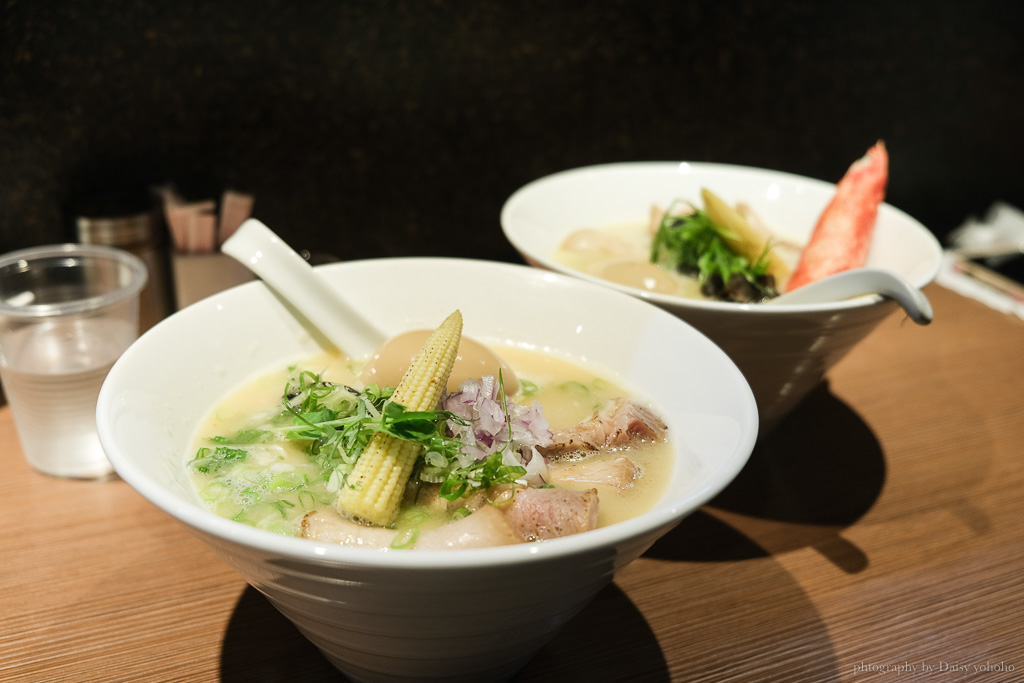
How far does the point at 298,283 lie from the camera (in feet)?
3.45

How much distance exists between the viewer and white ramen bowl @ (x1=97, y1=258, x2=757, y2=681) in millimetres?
578

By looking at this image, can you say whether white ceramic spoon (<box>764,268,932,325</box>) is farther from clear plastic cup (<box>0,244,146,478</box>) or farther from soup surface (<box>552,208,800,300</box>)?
clear plastic cup (<box>0,244,146,478</box>)

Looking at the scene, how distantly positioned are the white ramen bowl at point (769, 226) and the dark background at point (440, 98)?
1.26ft

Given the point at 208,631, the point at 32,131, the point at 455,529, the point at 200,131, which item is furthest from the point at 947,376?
the point at 32,131

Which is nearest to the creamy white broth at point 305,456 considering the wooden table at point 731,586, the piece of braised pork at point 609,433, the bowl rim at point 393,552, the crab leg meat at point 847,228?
the piece of braised pork at point 609,433

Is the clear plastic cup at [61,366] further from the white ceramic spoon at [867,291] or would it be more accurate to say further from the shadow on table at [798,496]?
the white ceramic spoon at [867,291]

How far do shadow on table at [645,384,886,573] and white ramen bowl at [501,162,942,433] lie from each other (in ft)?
0.32

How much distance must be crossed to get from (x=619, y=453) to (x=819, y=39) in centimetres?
170

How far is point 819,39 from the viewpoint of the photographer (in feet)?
6.81

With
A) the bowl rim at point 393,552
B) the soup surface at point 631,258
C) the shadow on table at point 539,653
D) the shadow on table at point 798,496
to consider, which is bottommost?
the shadow on table at point 539,653

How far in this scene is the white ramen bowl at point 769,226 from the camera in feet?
3.43

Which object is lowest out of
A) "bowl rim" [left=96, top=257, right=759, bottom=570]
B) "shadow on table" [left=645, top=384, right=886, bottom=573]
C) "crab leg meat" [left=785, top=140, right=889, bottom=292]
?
"shadow on table" [left=645, top=384, right=886, bottom=573]

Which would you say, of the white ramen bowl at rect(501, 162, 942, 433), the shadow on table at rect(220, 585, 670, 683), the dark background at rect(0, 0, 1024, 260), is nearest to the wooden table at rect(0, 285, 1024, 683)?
the shadow on table at rect(220, 585, 670, 683)

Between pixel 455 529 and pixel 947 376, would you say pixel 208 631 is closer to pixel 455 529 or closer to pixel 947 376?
pixel 455 529
